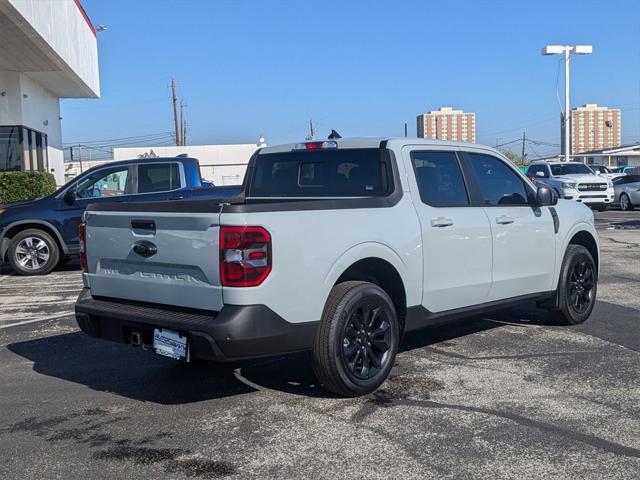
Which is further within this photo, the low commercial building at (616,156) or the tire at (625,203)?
the low commercial building at (616,156)

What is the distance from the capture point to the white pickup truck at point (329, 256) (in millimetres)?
4520

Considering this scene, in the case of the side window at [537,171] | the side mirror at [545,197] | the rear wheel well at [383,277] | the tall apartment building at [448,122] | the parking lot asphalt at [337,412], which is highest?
the tall apartment building at [448,122]

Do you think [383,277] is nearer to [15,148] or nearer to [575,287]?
[575,287]

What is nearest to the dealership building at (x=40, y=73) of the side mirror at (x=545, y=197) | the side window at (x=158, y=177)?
the side window at (x=158, y=177)

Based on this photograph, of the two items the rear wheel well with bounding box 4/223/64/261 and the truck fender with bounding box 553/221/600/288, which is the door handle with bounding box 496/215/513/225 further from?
the rear wheel well with bounding box 4/223/64/261

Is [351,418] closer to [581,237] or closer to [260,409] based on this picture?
[260,409]

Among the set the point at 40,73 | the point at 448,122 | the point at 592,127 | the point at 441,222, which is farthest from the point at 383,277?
the point at 592,127

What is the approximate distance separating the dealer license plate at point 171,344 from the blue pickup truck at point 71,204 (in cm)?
742

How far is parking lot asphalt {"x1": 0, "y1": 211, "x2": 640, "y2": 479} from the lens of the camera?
13.3 feet

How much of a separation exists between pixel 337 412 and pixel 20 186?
1877 cm

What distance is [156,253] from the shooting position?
4887 millimetres

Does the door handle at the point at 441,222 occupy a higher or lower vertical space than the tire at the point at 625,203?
higher

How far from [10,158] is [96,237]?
20289 millimetres

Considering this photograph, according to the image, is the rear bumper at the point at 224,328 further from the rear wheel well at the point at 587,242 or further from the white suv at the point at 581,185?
the white suv at the point at 581,185
